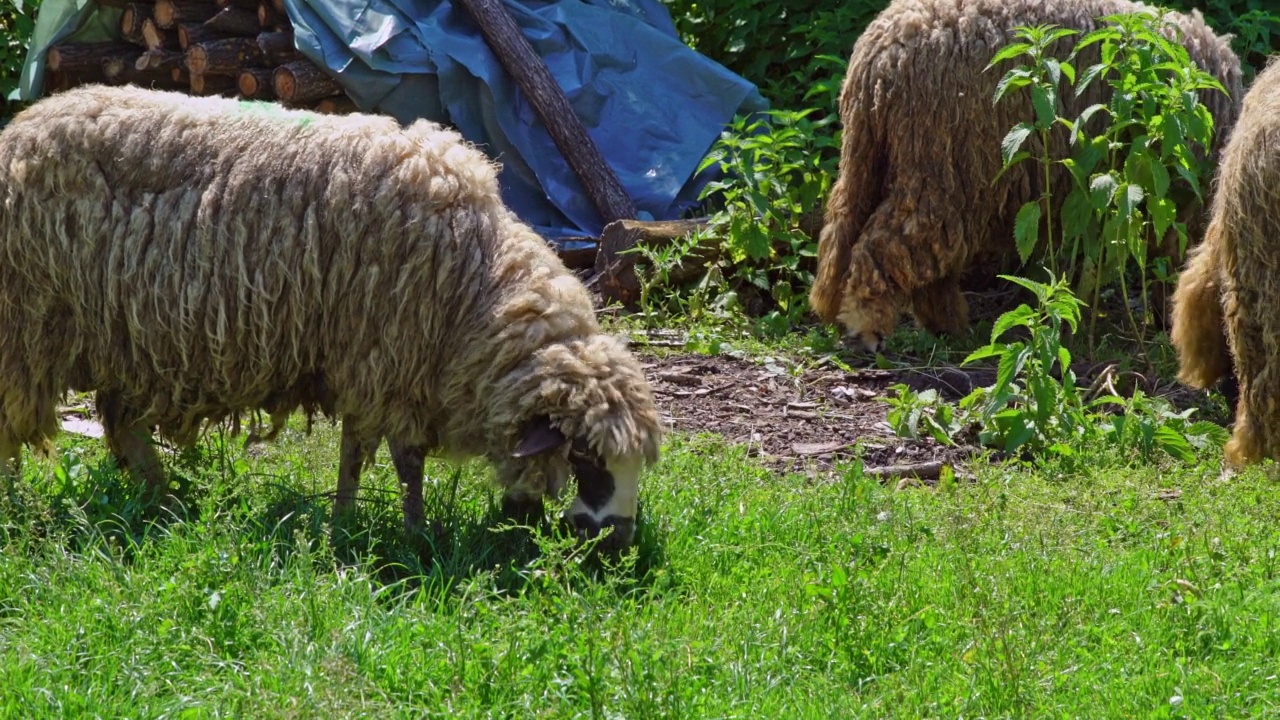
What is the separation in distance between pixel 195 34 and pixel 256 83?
0.57 meters

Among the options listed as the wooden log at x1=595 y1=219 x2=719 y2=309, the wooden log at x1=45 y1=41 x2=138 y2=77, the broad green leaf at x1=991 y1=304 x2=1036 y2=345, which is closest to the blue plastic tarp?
the wooden log at x1=45 y1=41 x2=138 y2=77

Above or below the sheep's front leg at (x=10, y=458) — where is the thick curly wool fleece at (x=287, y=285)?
above

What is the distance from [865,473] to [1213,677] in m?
2.10

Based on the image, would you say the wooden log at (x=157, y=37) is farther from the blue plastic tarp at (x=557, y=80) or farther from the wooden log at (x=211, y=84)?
the blue plastic tarp at (x=557, y=80)

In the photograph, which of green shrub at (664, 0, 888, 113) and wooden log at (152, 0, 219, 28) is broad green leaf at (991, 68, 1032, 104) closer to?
green shrub at (664, 0, 888, 113)

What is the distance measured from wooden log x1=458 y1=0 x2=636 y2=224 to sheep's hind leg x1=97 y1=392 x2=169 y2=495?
12.7 feet

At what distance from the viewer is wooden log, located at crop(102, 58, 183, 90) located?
28.8ft

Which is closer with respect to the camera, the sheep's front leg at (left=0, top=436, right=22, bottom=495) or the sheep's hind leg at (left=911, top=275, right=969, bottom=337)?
the sheep's front leg at (left=0, top=436, right=22, bottom=495)

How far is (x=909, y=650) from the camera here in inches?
142

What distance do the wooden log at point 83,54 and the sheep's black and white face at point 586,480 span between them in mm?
5873

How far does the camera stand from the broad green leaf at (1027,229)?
6066 millimetres

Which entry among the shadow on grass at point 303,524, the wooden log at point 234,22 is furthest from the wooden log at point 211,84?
the shadow on grass at point 303,524

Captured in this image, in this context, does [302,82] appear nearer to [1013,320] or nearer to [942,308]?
[942,308]

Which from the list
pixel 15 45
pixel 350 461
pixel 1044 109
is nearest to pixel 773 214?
pixel 1044 109
